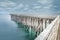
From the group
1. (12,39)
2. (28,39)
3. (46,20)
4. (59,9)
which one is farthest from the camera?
(59,9)

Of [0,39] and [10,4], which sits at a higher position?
[10,4]

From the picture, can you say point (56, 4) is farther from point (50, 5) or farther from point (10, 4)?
point (10, 4)

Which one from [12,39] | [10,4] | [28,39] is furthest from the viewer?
[10,4]

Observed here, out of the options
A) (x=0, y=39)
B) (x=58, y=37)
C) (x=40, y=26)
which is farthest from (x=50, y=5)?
(x=58, y=37)

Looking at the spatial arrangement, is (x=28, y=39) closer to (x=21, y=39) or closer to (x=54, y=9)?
(x=21, y=39)

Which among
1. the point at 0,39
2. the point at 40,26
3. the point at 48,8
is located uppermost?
the point at 48,8

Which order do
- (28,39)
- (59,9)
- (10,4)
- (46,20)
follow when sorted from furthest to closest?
(10,4) < (59,9) < (28,39) < (46,20)

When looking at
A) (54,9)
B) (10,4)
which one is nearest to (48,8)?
(54,9)

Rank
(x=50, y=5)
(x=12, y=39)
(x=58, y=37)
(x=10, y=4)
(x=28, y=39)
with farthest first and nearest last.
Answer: (x=10, y=4)
(x=50, y=5)
(x=12, y=39)
(x=28, y=39)
(x=58, y=37)

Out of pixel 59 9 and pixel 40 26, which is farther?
pixel 59 9
